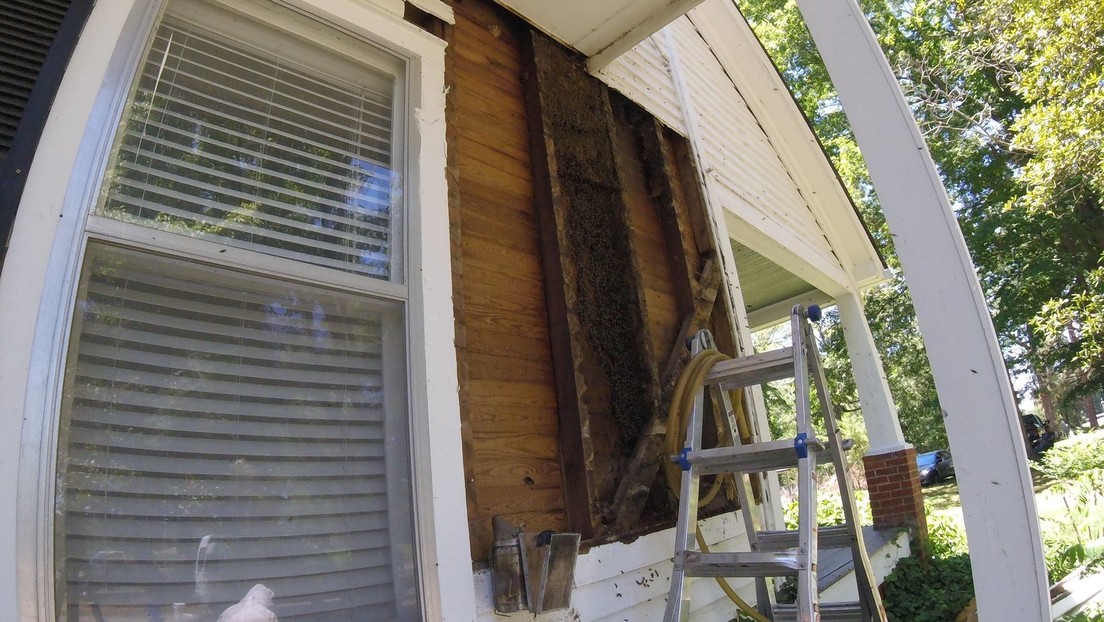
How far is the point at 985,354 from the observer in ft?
4.73

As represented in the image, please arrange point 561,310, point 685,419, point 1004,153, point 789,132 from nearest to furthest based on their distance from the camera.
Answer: point 561,310
point 685,419
point 789,132
point 1004,153

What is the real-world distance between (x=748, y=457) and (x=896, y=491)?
3522mm

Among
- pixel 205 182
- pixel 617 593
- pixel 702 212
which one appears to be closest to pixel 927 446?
pixel 702 212

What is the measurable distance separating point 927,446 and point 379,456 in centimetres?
1974

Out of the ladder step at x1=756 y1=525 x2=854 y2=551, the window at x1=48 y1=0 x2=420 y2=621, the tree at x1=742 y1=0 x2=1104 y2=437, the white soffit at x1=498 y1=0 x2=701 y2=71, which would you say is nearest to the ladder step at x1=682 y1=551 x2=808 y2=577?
the ladder step at x1=756 y1=525 x2=854 y2=551

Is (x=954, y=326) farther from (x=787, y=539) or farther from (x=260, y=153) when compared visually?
(x=260, y=153)

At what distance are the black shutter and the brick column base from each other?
5.32 metres

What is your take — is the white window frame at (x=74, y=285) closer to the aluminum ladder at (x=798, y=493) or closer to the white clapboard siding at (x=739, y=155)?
the aluminum ladder at (x=798, y=493)

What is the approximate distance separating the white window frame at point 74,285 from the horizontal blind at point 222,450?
5cm

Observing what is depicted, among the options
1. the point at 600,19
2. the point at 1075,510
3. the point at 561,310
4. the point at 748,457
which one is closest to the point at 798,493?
the point at 748,457

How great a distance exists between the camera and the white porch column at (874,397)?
203 inches

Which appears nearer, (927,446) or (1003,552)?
(1003,552)

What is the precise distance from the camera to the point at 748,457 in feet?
7.04

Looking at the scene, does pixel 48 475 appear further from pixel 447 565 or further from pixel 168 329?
pixel 447 565
